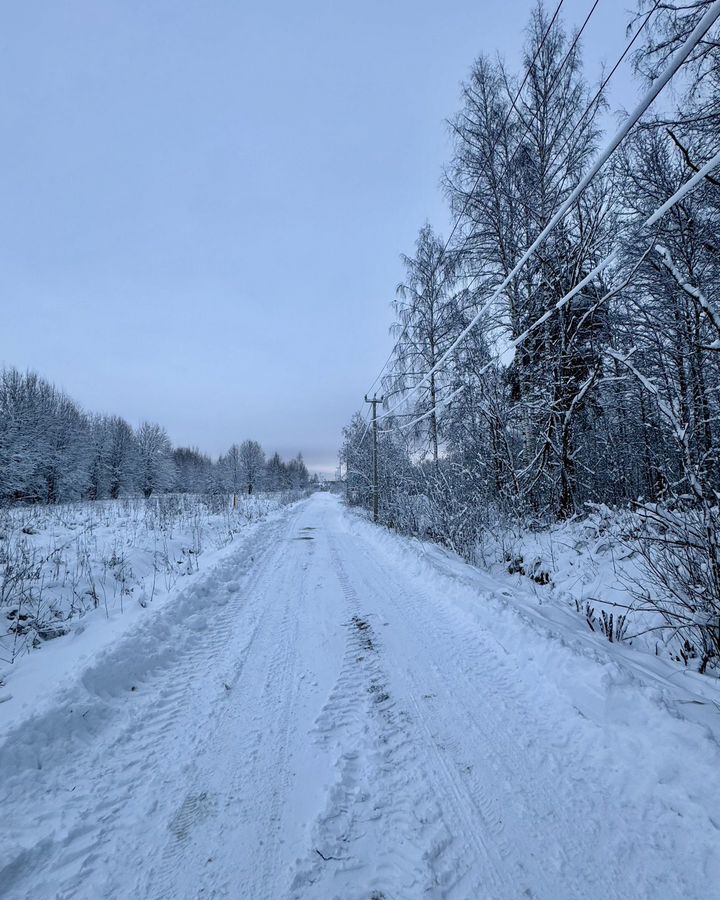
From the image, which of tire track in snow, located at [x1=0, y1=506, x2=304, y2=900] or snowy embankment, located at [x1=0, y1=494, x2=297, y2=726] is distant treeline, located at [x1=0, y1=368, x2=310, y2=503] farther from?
tire track in snow, located at [x1=0, y1=506, x2=304, y2=900]

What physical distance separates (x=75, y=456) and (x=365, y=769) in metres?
40.8

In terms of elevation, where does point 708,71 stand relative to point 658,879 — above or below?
above

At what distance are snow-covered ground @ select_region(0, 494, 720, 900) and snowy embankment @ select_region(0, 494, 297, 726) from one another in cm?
12

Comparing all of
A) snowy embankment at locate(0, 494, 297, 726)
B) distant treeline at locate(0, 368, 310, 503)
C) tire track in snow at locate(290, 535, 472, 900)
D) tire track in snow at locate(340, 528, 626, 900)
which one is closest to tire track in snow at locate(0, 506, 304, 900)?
snowy embankment at locate(0, 494, 297, 726)

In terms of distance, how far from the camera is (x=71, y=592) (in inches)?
222

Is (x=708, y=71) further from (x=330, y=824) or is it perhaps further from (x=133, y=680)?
(x=133, y=680)

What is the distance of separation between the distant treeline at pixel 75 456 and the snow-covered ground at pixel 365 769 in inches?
994

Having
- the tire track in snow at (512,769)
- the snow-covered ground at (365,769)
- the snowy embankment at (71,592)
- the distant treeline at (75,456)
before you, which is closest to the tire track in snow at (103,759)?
the snow-covered ground at (365,769)

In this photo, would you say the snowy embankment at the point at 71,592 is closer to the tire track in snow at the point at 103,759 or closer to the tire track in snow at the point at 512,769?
the tire track in snow at the point at 103,759

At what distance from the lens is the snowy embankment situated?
11.0ft

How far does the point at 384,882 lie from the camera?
63.6 inches

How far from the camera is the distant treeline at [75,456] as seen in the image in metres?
23.7

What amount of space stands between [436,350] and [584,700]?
1292 centimetres

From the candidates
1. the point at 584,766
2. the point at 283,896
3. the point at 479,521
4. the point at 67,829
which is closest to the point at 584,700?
the point at 584,766
